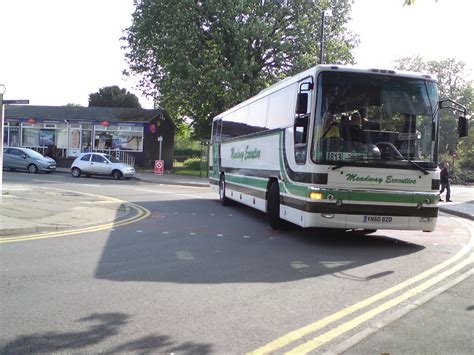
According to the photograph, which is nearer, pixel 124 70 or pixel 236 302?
pixel 236 302

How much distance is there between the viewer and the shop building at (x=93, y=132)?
38625 millimetres

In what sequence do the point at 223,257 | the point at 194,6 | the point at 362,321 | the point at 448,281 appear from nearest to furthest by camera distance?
the point at 362,321 → the point at 448,281 → the point at 223,257 → the point at 194,6

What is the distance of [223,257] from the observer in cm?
805

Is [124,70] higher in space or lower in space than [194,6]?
lower

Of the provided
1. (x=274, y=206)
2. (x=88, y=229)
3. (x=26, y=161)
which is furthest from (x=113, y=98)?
(x=274, y=206)

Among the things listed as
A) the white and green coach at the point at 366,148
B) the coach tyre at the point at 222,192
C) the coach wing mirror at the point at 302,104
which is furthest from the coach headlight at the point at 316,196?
the coach tyre at the point at 222,192

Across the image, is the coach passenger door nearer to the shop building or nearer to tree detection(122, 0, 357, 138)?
tree detection(122, 0, 357, 138)

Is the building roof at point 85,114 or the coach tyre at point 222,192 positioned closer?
the coach tyre at point 222,192

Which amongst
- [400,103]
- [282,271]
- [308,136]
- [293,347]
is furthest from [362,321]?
[400,103]

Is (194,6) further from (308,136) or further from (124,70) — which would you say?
(308,136)

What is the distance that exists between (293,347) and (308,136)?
17.6 feet

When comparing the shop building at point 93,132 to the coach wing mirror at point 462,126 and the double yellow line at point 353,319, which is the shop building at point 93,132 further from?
the double yellow line at point 353,319

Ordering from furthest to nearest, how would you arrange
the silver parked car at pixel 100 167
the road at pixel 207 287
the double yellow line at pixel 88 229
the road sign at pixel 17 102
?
the silver parked car at pixel 100 167, the road sign at pixel 17 102, the double yellow line at pixel 88 229, the road at pixel 207 287

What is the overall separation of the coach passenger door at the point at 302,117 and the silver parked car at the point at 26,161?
25.1 meters
